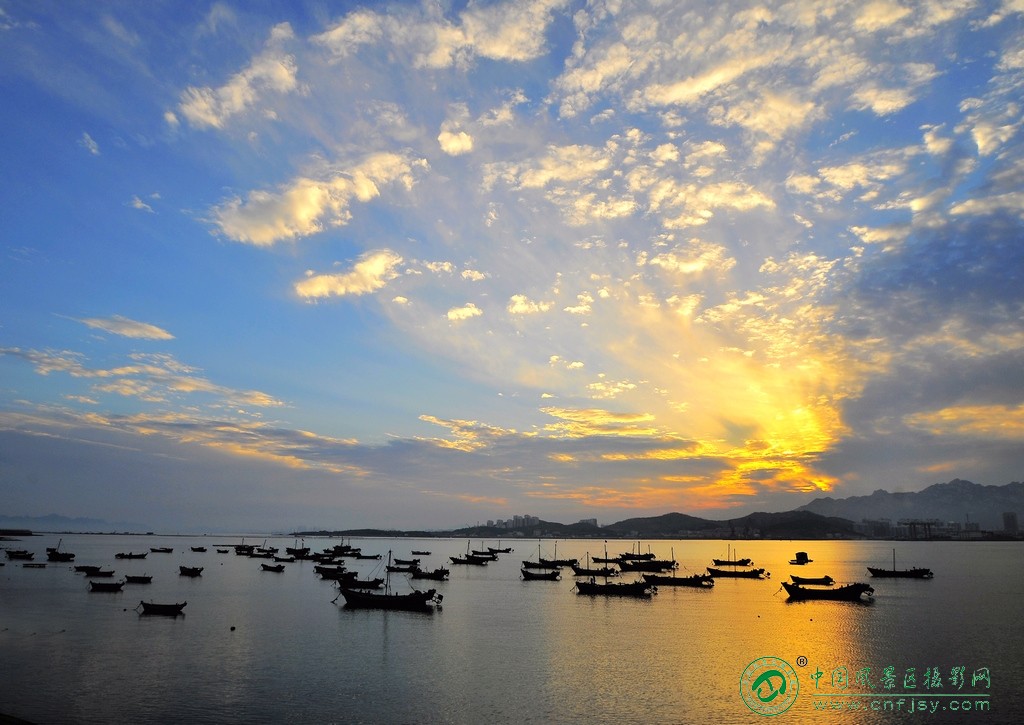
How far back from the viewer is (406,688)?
31812 millimetres

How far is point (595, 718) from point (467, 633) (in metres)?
22.1

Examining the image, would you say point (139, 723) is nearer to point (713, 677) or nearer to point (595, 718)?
point (595, 718)

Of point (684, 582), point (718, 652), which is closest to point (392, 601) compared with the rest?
point (718, 652)

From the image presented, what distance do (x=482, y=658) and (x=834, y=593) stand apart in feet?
188

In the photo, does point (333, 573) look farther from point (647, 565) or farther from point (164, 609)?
point (647, 565)

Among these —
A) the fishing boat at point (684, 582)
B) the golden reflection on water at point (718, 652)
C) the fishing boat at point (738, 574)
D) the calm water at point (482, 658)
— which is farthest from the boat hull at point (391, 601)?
the fishing boat at point (738, 574)

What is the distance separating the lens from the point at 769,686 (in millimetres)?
34500

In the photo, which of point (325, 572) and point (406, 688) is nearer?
point (406, 688)

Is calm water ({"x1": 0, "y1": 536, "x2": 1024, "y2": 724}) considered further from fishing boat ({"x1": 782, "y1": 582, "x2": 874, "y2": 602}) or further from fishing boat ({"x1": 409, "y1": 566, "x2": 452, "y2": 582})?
fishing boat ({"x1": 409, "y1": 566, "x2": 452, "y2": 582})

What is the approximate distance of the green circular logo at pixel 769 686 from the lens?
30.6 metres

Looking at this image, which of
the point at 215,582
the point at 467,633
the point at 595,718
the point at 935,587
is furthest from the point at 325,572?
the point at 935,587

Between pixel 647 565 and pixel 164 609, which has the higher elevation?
pixel 164 609

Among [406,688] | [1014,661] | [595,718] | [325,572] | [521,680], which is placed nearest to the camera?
[595,718]

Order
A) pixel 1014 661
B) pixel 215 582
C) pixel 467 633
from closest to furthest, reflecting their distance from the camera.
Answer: pixel 1014 661
pixel 467 633
pixel 215 582
